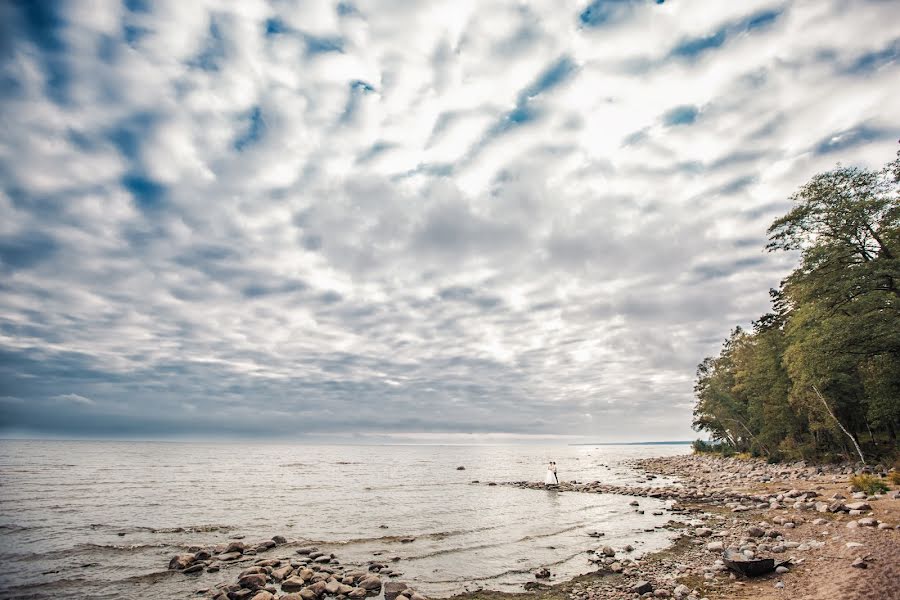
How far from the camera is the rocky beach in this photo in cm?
1340

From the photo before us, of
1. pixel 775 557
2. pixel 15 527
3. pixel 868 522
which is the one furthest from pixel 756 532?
pixel 15 527

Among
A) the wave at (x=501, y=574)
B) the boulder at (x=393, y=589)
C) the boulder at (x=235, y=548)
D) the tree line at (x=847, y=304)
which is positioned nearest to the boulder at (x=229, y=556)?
the boulder at (x=235, y=548)

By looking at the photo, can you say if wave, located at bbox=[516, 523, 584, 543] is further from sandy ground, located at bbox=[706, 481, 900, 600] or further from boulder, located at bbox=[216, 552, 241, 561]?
boulder, located at bbox=[216, 552, 241, 561]

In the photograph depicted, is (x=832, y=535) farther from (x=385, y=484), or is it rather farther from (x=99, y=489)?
(x=99, y=489)

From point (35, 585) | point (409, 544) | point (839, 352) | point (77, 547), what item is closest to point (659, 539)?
point (409, 544)

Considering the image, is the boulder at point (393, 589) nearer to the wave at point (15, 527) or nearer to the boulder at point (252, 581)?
the boulder at point (252, 581)

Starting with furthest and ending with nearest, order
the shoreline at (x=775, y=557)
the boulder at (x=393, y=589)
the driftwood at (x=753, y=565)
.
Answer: the boulder at (x=393, y=589), the driftwood at (x=753, y=565), the shoreline at (x=775, y=557)

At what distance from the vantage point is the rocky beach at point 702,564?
44.0 ft

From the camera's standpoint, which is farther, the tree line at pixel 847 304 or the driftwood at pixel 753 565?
the tree line at pixel 847 304

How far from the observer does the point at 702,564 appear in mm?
17703

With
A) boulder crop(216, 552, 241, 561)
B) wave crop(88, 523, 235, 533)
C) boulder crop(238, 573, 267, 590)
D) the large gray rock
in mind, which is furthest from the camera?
wave crop(88, 523, 235, 533)

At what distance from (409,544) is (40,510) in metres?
32.0

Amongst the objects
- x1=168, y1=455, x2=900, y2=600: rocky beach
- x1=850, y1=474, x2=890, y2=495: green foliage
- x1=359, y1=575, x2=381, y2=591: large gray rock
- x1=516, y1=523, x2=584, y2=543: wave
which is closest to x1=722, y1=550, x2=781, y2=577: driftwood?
x1=168, y1=455, x2=900, y2=600: rocky beach

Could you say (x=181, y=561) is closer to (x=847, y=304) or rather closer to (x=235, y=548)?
(x=235, y=548)
